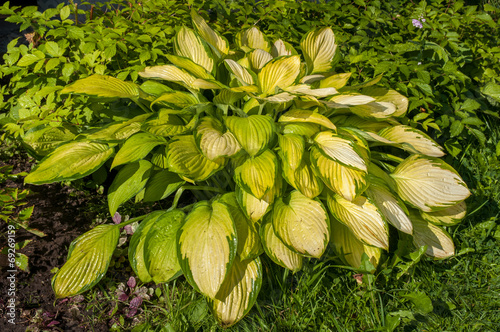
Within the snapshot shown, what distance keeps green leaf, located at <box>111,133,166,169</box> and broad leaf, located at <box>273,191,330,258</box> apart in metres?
0.63

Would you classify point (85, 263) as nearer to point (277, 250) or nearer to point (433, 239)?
point (277, 250)

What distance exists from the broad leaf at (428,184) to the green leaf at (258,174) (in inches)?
28.2

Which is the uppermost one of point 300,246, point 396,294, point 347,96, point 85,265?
point 347,96

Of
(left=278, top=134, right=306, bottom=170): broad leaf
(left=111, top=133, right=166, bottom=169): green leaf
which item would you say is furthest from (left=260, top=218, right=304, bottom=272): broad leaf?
(left=111, top=133, right=166, bottom=169): green leaf

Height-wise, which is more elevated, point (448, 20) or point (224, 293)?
point (448, 20)

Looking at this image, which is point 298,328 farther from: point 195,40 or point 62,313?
point 195,40

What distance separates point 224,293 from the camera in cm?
161

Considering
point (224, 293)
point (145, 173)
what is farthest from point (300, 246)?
point (145, 173)

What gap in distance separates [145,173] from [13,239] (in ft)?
2.29

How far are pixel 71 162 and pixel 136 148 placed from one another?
30cm

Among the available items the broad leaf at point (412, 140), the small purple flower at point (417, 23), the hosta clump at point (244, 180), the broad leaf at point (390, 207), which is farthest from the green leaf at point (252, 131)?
the small purple flower at point (417, 23)

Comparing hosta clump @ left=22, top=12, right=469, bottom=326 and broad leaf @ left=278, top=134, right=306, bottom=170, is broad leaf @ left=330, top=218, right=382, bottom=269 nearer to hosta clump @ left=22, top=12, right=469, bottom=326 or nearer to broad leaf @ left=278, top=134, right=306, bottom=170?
hosta clump @ left=22, top=12, right=469, bottom=326

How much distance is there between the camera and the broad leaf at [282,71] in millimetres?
1852

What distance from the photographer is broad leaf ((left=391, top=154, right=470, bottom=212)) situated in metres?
1.87
